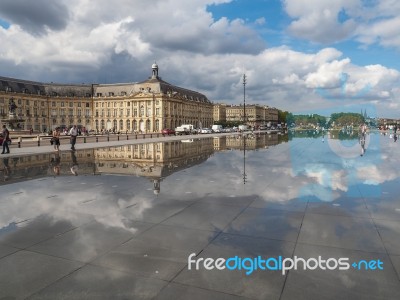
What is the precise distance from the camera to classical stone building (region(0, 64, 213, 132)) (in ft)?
382

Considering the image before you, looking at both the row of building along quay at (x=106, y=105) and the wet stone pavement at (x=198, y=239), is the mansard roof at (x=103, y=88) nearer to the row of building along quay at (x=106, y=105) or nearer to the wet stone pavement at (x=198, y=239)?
the row of building along quay at (x=106, y=105)

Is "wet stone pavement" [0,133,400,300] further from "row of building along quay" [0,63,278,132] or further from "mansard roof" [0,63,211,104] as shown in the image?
"mansard roof" [0,63,211,104]

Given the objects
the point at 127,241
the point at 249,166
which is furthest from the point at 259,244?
the point at 249,166

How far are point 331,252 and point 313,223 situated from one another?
65.1 inches

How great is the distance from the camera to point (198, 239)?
6457 millimetres

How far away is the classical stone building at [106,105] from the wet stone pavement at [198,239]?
113 m

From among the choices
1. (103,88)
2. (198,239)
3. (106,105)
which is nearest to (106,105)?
(106,105)

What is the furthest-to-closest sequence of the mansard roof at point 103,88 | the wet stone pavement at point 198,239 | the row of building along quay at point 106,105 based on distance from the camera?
the row of building along quay at point 106,105 < the mansard roof at point 103,88 < the wet stone pavement at point 198,239

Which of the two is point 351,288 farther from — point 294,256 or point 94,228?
point 94,228

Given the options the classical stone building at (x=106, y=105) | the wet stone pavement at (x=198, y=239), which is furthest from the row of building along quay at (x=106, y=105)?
the wet stone pavement at (x=198, y=239)

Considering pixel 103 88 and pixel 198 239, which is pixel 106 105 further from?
pixel 198 239

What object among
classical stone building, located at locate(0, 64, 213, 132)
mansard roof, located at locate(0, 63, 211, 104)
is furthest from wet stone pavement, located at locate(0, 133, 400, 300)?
mansard roof, located at locate(0, 63, 211, 104)

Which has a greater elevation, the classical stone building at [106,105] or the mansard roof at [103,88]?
the mansard roof at [103,88]

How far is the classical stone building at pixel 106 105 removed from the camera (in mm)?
116312
